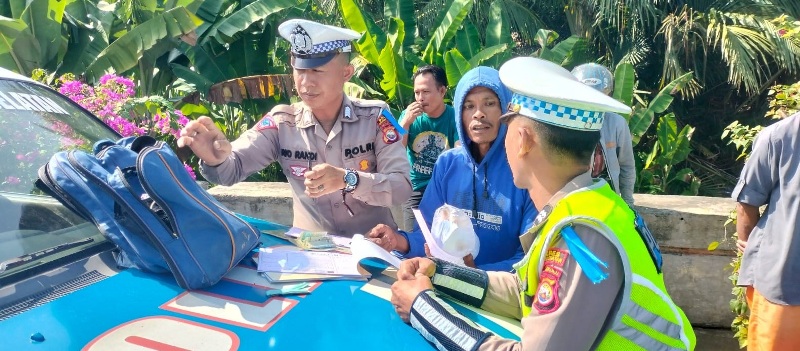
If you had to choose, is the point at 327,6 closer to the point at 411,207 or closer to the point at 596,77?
the point at 596,77

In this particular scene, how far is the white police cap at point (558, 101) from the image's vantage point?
1439 mm

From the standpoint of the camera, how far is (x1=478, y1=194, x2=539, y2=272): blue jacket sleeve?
2262 millimetres

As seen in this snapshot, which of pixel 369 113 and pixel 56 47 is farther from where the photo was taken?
pixel 56 47

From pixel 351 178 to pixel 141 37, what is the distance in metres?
5.55

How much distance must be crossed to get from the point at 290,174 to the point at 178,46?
635 centimetres

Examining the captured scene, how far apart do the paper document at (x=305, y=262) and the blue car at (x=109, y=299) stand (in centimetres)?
6

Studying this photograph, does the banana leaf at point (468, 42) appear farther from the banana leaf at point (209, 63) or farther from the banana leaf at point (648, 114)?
the banana leaf at point (209, 63)

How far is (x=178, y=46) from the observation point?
8.29m

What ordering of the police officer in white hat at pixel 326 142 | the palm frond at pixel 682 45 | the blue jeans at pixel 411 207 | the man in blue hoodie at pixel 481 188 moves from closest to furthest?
the man in blue hoodie at pixel 481 188 → the police officer in white hat at pixel 326 142 → the blue jeans at pixel 411 207 → the palm frond at pixel 682 45

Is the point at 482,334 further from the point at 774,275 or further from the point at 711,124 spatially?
the point at 711,124

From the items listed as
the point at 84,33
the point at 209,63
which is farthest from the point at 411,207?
the point at 84,33

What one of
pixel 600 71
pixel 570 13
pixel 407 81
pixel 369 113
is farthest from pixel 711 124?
pixel 369 113

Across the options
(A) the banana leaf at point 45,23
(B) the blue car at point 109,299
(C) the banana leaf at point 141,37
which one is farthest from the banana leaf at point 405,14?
(B) the blue car at point 109,299

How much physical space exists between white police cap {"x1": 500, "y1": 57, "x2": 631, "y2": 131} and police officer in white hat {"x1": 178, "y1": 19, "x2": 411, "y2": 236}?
104 cm
